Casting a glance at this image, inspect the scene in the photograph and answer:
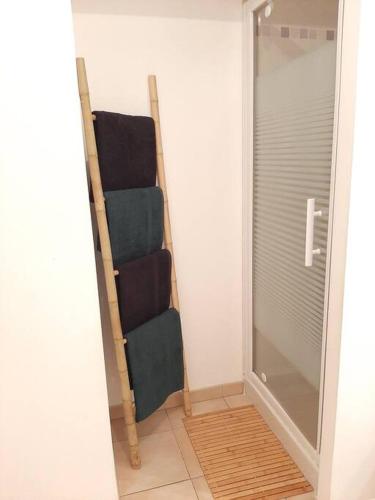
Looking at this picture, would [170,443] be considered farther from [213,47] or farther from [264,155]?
[213,47]

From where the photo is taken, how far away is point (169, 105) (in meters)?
1.89

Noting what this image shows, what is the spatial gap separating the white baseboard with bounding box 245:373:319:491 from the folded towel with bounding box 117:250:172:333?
2.39 feet

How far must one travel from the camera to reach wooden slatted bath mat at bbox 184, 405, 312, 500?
1.70 m

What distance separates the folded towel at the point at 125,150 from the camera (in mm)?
1625

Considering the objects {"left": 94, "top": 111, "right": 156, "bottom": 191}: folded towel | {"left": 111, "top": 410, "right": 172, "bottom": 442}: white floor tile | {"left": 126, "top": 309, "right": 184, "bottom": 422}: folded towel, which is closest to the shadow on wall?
{"left": 94, "top": 111, "right": 156, "bottom": 191}: folded towel

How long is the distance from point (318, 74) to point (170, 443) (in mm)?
1763

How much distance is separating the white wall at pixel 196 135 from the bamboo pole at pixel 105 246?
0.24 metres

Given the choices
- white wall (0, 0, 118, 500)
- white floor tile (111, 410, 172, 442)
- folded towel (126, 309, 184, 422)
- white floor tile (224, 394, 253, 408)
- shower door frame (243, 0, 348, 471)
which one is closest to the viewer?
white wall (0, 0, 118, 500)

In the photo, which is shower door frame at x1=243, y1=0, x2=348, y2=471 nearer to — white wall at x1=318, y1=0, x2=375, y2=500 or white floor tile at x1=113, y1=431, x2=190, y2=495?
white wall at x1=318, y1=0, x2=375, y2=500

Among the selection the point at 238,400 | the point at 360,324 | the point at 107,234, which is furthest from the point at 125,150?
the point at 238,400

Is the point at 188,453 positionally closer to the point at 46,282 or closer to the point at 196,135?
the point at 46,282

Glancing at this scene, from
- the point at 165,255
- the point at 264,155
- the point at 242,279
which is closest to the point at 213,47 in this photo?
the point at 264,155

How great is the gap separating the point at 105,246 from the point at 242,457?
117 cm

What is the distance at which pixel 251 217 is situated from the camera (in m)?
2.05
